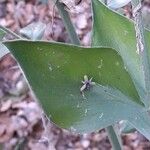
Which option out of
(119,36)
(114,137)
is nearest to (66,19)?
(119,36)

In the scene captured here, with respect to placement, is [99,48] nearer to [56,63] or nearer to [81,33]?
[56,63]

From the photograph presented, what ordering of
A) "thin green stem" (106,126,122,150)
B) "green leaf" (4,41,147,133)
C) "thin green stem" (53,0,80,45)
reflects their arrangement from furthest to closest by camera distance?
"thin green stem" (106,126,122,150)
"thin green stem" (53,0,80,45)
"green leaf" (4,41,147,133)

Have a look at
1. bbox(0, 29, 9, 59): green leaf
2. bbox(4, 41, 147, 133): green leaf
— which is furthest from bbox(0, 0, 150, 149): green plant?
bbox(0, 29, 9, 59): green leaf

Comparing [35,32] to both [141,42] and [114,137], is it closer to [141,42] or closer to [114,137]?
[114,137]

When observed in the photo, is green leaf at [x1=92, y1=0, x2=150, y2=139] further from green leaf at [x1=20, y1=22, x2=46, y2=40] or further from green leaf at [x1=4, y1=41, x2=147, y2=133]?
green leaf at [x1=20, y1=22, x2=46, y2=40]

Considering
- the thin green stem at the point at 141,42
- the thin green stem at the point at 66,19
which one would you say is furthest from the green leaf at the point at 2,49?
the thin green stem at the point at 141,42

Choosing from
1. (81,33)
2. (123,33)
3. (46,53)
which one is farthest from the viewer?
(81,33)

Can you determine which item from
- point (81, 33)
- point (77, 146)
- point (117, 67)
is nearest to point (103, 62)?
point (117, 67)
